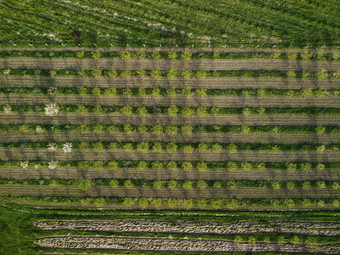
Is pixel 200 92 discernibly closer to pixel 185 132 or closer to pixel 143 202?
pixel 185 132

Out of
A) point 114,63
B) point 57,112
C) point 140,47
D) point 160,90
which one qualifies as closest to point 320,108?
point 160,90

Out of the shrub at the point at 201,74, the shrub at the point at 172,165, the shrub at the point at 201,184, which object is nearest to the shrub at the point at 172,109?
the shrub at the point at 201,74

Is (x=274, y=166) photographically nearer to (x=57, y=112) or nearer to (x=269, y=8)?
(x=269, y=8)

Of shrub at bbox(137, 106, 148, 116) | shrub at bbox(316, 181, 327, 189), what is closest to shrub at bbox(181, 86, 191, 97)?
shrub at bbox(137, 106, 148, 116)

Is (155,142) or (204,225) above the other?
(155,142)

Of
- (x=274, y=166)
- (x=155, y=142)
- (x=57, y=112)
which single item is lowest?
(x=274, y=166)

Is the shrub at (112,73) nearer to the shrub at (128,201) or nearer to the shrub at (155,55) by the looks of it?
the shrub at (155,55)
